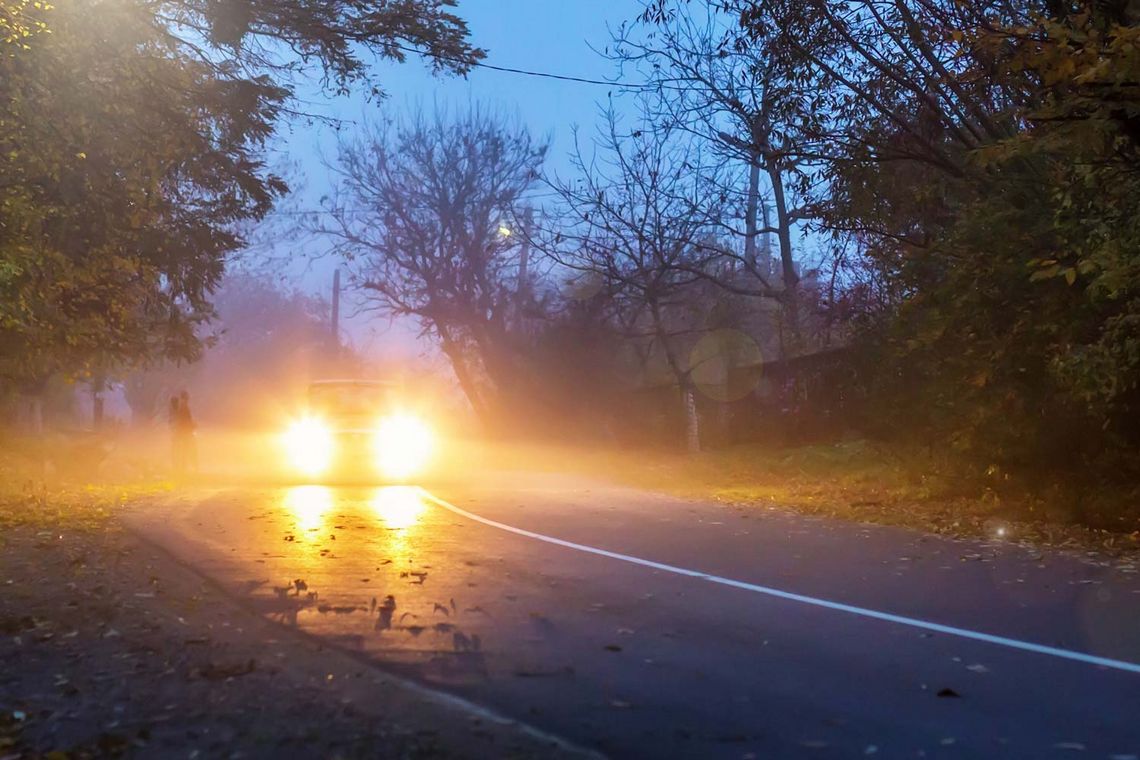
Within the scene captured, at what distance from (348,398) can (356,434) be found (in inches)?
65.4

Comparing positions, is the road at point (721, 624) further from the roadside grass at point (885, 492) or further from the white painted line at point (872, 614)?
the roadside grass at point (885, 492)

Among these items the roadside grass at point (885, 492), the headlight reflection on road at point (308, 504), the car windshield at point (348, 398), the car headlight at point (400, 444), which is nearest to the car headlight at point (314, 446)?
the car windshield at point (348, 398)

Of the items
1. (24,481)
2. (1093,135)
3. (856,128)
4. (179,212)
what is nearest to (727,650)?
(1093,135)

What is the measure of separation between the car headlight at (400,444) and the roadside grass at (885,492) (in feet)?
13.5

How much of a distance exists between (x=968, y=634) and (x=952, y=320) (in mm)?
8170

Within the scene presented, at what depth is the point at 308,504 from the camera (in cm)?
1633

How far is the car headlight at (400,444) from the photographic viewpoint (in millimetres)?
24047

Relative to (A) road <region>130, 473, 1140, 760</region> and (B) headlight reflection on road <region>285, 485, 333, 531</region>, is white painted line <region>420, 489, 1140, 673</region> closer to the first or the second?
(A) road <region>130, 473, 1140, 760</region>

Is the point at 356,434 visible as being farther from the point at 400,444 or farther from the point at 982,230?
the point at 982,230

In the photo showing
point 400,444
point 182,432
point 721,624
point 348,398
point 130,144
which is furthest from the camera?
point 348,398

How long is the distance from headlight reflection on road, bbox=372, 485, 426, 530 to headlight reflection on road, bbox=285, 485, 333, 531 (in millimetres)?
734

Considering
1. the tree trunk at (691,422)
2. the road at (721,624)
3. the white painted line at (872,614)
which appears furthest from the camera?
the tree trunk at (691,422)

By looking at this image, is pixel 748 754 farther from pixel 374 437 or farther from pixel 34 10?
pixel 374 437

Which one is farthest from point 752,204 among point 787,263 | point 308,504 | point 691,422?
point 308,504
